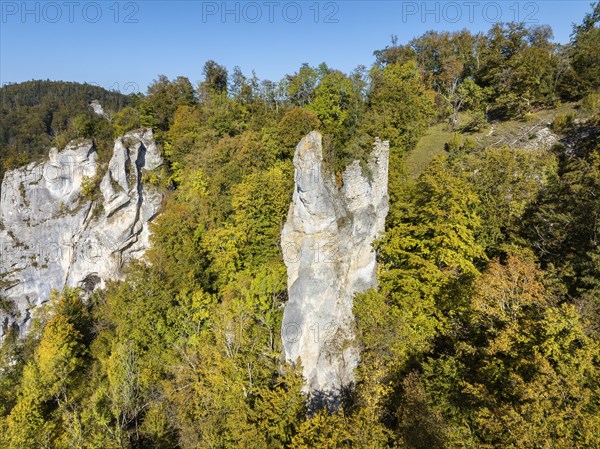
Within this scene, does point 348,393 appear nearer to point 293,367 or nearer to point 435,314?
point 293,367

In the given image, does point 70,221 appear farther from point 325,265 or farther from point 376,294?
point 376,294

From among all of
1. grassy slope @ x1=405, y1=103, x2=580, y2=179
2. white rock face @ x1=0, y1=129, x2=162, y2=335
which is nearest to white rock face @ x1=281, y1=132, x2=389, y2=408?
grassy slope @ x1=405, y1=103, x2=580, y2=179

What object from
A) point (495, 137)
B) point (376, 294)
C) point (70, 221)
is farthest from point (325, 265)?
point (70, 221)

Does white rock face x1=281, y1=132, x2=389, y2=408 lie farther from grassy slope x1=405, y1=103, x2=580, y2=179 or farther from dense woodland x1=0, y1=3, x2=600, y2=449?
grassy slope x1=405, y1=103, x2=580, y2=179

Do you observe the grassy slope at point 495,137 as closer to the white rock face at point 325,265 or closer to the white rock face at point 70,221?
the white rock face at point 325,265

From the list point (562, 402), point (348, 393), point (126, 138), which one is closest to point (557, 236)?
point (562, 402)

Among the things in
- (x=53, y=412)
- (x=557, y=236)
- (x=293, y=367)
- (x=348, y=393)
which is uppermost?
(x=557, y=236)
